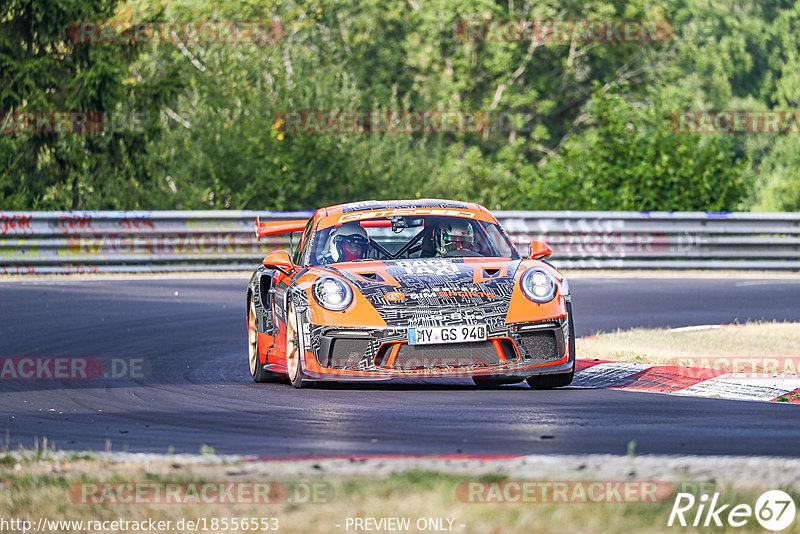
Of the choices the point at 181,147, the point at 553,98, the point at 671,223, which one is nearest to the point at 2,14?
the point at 181,147

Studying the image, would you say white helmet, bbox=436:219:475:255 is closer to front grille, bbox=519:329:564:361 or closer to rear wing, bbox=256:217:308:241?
front grille, bbox=519:329:564:361

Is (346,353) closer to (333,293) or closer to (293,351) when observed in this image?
(333,293)

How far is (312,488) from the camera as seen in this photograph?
17.6 feet

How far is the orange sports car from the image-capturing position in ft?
29.6

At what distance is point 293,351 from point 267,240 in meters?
Answer: 14.0

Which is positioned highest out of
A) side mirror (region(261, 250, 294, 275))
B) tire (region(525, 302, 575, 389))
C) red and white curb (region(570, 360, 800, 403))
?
side mirror (region(261, 250, 294, 275))

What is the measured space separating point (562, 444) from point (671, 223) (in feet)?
59.1

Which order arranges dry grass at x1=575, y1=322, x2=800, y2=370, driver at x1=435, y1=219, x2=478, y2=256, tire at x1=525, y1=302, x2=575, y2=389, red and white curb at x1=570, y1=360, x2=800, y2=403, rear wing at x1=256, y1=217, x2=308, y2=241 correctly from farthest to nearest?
1. rear wing at x1=256, y1=217, x2=308, y2=241
2. dry grass at x1=575, y1=322, x2=800, y2=370
3. driver at x1=435, y1=219, x2=478, y2=256
4. tire at x1=525, y1=302, x2=575, y2=389
5. red and white curb at x1=570, y1=360, x2=800, y2=403

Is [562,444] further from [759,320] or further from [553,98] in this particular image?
[553,98]

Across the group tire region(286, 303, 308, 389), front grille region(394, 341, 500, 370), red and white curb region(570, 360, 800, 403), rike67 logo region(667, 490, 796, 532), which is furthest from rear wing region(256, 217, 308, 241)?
rike67 logo region(667, 490, 796, 532)

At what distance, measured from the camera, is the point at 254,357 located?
10.7m

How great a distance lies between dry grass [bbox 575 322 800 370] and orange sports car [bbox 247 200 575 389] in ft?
5.89

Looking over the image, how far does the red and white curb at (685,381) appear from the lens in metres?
9.07

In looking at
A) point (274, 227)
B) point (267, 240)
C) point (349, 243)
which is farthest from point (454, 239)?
point (267, 240)
